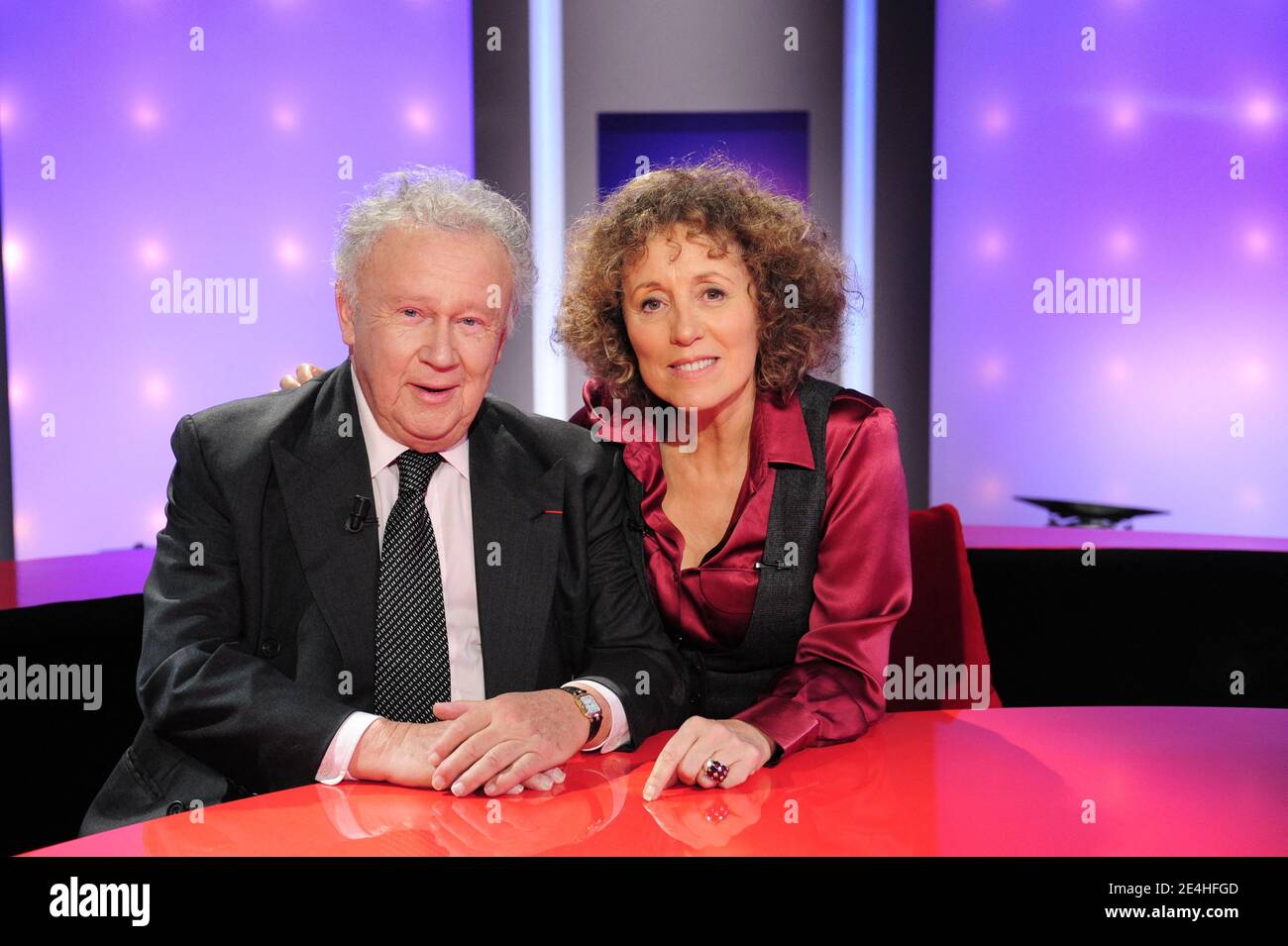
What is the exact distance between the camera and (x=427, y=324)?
1913mm

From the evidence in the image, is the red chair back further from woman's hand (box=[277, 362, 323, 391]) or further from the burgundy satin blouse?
woman's hand (box=[277, 362, 323, 391])

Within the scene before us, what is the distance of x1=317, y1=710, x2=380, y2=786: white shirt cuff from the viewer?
1519 mm

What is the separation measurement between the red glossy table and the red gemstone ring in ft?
0.10

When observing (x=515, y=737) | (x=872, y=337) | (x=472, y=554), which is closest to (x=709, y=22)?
(x=872, y=337)

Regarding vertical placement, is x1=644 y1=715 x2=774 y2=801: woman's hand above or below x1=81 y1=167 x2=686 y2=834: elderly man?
below

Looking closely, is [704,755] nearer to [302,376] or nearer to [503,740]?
[503,740]

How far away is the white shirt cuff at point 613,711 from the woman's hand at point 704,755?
0.65 ft

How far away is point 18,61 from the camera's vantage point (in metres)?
5.59

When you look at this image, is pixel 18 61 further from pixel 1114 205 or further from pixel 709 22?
pixel 1114 205

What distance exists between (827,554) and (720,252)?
0.60 meters

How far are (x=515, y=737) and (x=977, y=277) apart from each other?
4.86 meters

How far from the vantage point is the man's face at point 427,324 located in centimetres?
190

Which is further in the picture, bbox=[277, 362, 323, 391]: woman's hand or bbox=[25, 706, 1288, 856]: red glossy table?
bbox=[277, 362, 323, 391]: woman's hand

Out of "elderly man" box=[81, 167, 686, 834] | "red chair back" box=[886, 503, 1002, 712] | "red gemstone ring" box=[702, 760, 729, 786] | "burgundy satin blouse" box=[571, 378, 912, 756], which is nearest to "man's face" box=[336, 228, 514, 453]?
"elderly man" box=[81, 167, 686, 834]
